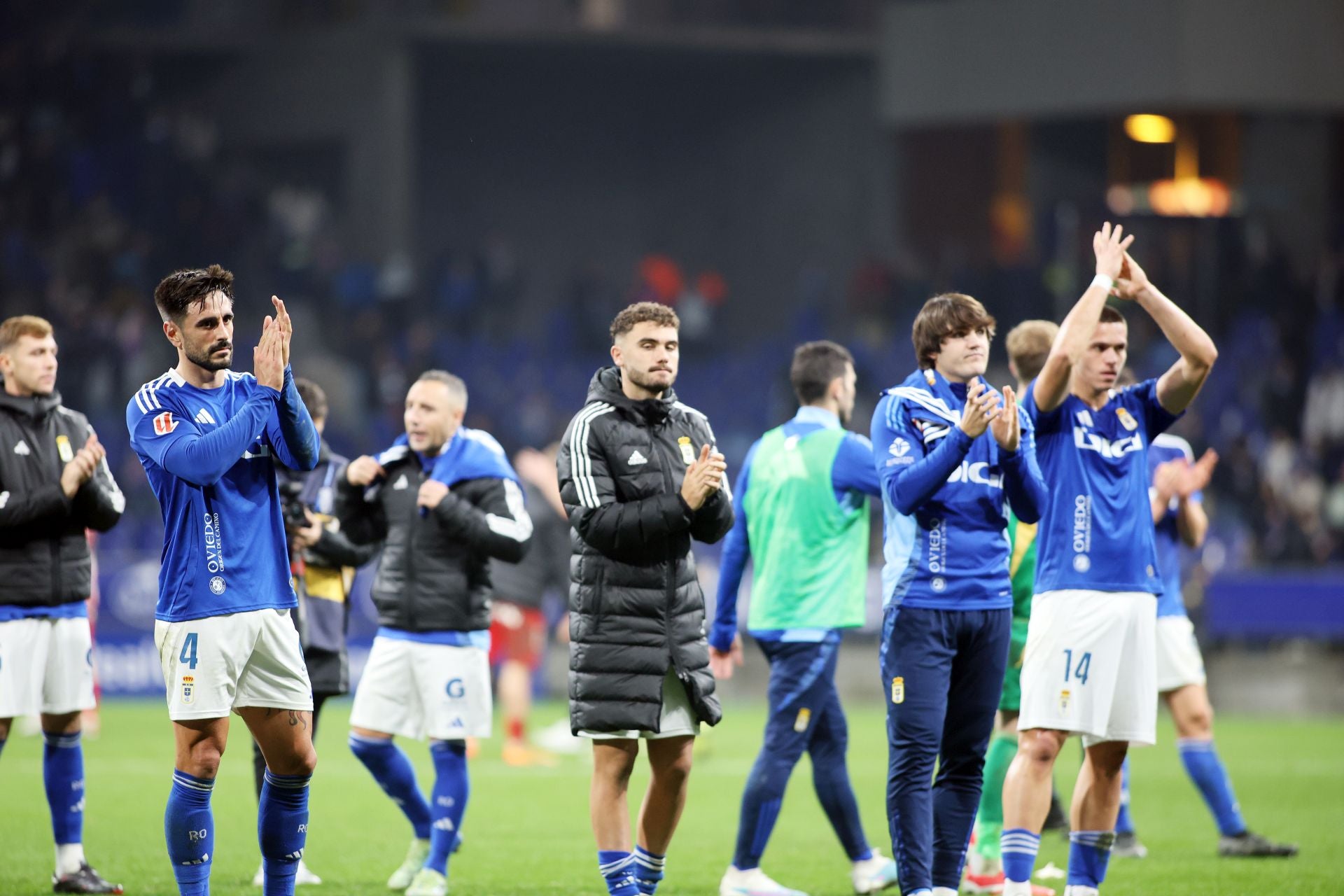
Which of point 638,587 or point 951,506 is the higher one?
point 951,506

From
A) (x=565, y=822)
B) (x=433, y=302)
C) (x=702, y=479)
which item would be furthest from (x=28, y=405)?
(x=433, y=302)

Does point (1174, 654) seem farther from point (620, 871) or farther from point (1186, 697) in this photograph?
point (620, 871)

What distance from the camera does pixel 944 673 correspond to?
6.60 meters

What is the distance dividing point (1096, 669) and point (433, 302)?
69.3 feet

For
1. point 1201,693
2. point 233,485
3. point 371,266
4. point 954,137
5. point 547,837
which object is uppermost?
point 954,137

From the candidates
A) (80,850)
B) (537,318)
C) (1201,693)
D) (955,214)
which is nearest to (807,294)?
(955,214)

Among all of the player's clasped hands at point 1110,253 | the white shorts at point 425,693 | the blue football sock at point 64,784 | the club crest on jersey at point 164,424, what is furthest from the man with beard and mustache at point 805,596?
the blue football sock at point 64,784

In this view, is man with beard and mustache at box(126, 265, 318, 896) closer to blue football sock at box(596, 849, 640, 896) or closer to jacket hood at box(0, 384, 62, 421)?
blue football sock at box(596, 849, 640, 896)

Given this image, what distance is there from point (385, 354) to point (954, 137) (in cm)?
1008

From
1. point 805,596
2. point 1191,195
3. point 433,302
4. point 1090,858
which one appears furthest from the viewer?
point 433,302

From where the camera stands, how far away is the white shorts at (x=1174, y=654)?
926 centimetres

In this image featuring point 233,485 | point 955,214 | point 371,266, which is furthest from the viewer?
point 955,214

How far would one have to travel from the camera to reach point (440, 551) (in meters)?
8.24

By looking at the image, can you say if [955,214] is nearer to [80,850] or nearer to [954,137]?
[954,137]
